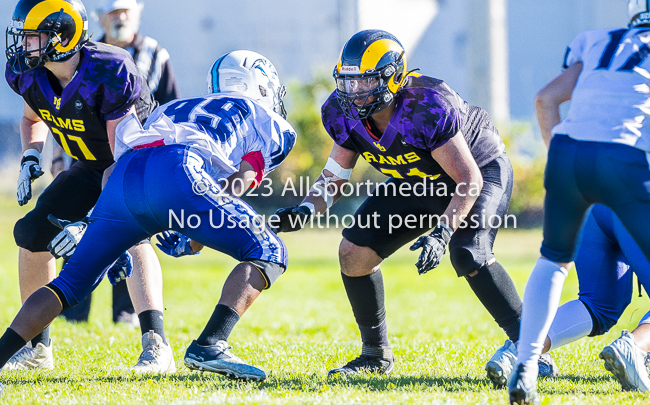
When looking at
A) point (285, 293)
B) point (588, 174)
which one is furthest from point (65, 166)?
point (285, 293)

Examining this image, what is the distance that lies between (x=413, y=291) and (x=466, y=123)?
20.3ft

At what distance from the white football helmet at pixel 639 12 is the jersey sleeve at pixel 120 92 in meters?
2.48

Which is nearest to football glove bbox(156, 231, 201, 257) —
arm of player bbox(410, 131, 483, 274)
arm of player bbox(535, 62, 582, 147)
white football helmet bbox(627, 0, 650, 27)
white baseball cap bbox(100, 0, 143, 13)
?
arm of player bbox(410, 131, 483, 274)

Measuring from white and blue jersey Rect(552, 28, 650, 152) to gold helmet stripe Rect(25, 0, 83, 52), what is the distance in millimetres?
2566

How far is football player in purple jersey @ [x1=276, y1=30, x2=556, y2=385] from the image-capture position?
372cm

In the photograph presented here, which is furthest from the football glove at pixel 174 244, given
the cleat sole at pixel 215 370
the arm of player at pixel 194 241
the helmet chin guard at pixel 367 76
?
the helmet chin guard at pixel 367 76

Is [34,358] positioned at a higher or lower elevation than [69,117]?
lower

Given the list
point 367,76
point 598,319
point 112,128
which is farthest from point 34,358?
point 598,319

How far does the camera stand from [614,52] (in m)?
3.02

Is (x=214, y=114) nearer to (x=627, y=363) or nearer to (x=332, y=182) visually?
(x=332, y=182)

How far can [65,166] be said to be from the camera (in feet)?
17.9

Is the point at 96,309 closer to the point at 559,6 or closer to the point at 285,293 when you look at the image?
the point at 285,293

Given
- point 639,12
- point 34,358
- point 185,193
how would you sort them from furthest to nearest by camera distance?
point 34,358 < point 185,193 < point 639,12

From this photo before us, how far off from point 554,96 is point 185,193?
1.67 metres
